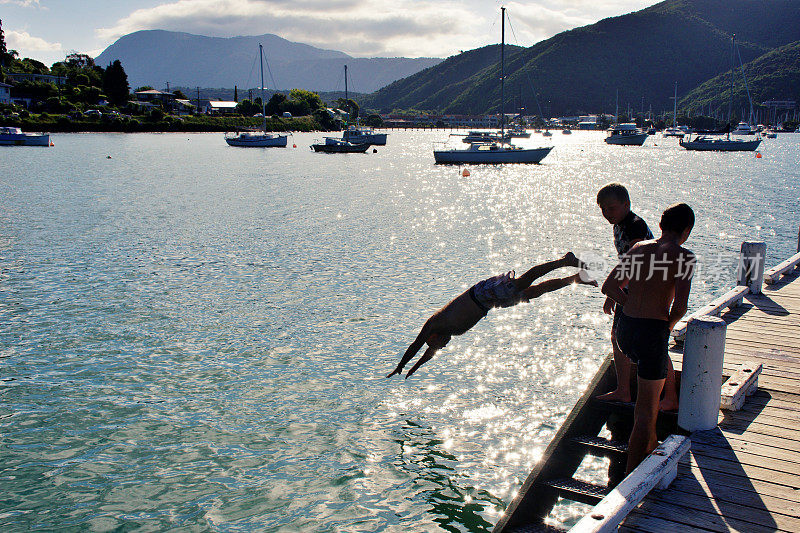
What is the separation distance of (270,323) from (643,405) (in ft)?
31.6

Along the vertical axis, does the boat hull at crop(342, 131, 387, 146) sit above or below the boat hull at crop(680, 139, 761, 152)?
above

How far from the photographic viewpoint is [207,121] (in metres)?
144

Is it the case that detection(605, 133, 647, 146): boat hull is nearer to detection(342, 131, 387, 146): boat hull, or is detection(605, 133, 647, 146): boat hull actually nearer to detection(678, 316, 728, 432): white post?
detection(342, 131, 387, 146): boat hull

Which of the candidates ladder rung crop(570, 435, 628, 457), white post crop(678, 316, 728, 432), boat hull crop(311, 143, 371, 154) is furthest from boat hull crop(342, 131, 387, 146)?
white post crop(678, 316, 728, 432)

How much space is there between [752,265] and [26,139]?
102634mm

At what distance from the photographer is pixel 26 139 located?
8738cm

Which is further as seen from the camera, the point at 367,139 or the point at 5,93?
the point at 5,93

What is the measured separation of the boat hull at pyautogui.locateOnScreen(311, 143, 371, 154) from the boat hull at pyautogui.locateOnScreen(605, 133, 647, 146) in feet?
207

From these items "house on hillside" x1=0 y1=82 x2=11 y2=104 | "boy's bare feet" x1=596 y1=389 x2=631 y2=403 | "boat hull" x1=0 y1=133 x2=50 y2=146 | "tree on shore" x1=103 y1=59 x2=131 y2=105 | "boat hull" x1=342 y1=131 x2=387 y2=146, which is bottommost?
"boy's bare feet" x1=596 y1=389 x2=631 y2=403

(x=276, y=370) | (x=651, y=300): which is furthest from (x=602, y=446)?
(x=276, y=370)

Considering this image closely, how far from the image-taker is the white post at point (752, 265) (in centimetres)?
1004

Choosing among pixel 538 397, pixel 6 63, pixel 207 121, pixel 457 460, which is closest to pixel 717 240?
pixel 538 397

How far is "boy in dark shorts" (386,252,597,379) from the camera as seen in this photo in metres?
5.81

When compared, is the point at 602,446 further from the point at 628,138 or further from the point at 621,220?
the point at 628,138
